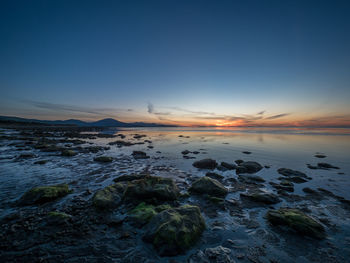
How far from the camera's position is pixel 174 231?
4938 millimetres

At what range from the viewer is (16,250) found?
4.42 m

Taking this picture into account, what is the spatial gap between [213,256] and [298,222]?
13.2 feet

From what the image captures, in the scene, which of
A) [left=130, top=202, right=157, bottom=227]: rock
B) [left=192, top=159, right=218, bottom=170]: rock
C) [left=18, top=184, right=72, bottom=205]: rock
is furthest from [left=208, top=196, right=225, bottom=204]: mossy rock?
[left=18, top=184, right=72, bottom=205]: rock

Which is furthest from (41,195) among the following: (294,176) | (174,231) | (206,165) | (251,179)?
(294,176)

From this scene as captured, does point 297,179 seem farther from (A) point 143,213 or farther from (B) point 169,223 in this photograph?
(A) point 143,213

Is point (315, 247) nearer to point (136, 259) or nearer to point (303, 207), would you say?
point (303, 207)

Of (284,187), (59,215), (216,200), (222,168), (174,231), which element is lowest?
(222,168)

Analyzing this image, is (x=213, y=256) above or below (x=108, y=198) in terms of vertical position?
below

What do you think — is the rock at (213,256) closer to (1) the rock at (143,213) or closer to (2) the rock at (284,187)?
(1) the rock at (143,213)

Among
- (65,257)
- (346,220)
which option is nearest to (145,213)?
(65,257)

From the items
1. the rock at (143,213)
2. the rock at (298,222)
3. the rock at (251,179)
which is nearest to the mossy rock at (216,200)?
the rock at (298,222)

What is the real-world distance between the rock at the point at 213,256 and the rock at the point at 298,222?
2.96m

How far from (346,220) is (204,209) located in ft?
21.3

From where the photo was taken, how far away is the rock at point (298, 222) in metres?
5.57
